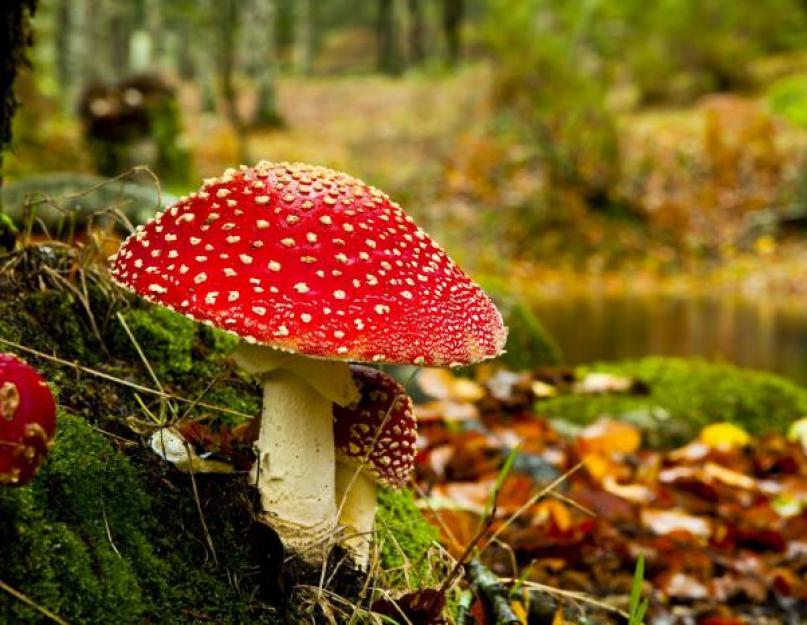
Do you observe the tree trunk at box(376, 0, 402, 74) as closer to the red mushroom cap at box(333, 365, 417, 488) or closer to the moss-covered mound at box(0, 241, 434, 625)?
the moss-covered mound at box(0, 241, 434, 625)

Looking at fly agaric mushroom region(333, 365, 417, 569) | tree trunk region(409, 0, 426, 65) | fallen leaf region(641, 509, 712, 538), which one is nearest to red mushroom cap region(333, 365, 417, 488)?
fly agaric mushroom region(333, 365, 417, 569)

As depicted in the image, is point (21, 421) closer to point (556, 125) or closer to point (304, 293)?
point (304, 293)

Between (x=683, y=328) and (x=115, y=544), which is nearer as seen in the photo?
(x=115, y=544)

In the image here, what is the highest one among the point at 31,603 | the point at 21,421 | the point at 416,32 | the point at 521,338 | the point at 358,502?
the point at 416,32

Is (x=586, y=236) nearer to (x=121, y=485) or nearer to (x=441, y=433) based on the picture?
(x=441, y=433)

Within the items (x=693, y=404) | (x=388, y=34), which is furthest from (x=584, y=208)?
(x=388, y=34)
